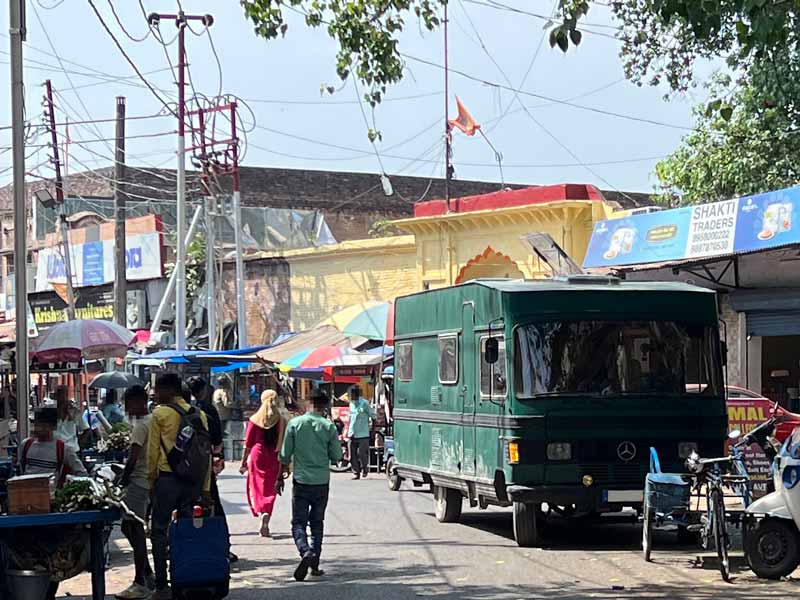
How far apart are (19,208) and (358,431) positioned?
552 inches

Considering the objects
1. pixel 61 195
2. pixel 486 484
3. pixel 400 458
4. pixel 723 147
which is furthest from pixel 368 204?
pixel 486 484

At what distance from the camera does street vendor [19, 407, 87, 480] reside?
37.3 feet

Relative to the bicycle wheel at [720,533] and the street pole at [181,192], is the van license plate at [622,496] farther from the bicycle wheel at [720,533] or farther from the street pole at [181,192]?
the street pole at [181,192]

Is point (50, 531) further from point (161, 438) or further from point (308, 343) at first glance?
point (308, 343)

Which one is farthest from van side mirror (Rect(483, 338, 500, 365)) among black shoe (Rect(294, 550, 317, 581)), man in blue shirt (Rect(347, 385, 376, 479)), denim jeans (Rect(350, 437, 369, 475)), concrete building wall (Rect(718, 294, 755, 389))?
concrete building wall (Rect(718, 294, 755, 389))

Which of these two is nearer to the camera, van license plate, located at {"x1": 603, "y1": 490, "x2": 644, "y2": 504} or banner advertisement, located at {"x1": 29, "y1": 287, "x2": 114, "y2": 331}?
van license plate, located at {"x1": 603, "y1": 490, "x2": 644, "y2": 504}

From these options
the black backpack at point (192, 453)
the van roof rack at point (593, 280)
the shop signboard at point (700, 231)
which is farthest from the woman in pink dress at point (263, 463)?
the shop signboard at point (700, 231)

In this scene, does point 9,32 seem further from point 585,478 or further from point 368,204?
point 368,204

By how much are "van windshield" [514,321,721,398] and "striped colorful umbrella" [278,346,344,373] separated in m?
13.1

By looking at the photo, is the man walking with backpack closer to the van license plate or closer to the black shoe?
the black shoe

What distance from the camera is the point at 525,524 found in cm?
1428

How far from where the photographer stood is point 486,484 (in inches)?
582

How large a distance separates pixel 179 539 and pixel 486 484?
518 cm

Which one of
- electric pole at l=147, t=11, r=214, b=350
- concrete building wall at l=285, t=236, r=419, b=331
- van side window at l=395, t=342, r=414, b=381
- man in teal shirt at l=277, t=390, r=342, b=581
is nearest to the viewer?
man in teal shirt at l=277, t=390, r=342, b=581
